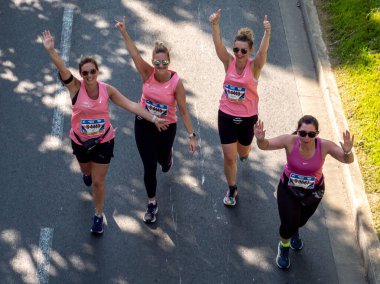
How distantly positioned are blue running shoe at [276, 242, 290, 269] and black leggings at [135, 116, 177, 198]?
151 centimetres

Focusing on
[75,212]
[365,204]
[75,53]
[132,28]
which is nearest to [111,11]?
[132,28]

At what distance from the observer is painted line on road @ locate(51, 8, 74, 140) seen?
29.3 ft

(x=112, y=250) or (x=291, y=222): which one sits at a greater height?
(x=291, y=222)

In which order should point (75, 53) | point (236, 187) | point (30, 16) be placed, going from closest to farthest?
point (236, 187) < point (75, 53) < point (30, 16)

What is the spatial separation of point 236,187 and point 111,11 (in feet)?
14.1

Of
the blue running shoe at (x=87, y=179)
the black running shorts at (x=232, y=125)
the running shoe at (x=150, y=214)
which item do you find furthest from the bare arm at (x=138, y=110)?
the blue running shoe at (x=87, y=179)

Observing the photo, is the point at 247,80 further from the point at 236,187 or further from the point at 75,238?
the point at 75,238

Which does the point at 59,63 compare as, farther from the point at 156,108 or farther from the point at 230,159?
the point at 230,159

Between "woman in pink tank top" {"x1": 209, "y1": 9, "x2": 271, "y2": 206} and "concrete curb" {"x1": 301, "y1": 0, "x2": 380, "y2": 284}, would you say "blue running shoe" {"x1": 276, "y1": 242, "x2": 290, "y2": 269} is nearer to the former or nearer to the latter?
"concrete curb" {"x1": 301, "y1": 0, "x2": 380, "y2": 284}

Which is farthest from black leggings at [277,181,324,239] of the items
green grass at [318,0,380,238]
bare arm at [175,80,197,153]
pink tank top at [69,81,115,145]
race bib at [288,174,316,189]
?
pink tank top at [69,81,115,145]

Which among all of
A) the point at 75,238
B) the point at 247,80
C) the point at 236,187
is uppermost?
the point at 247,80

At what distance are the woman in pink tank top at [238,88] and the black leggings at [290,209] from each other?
3.10ft

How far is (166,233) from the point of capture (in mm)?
7730

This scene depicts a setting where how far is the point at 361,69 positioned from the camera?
31.7 feet
